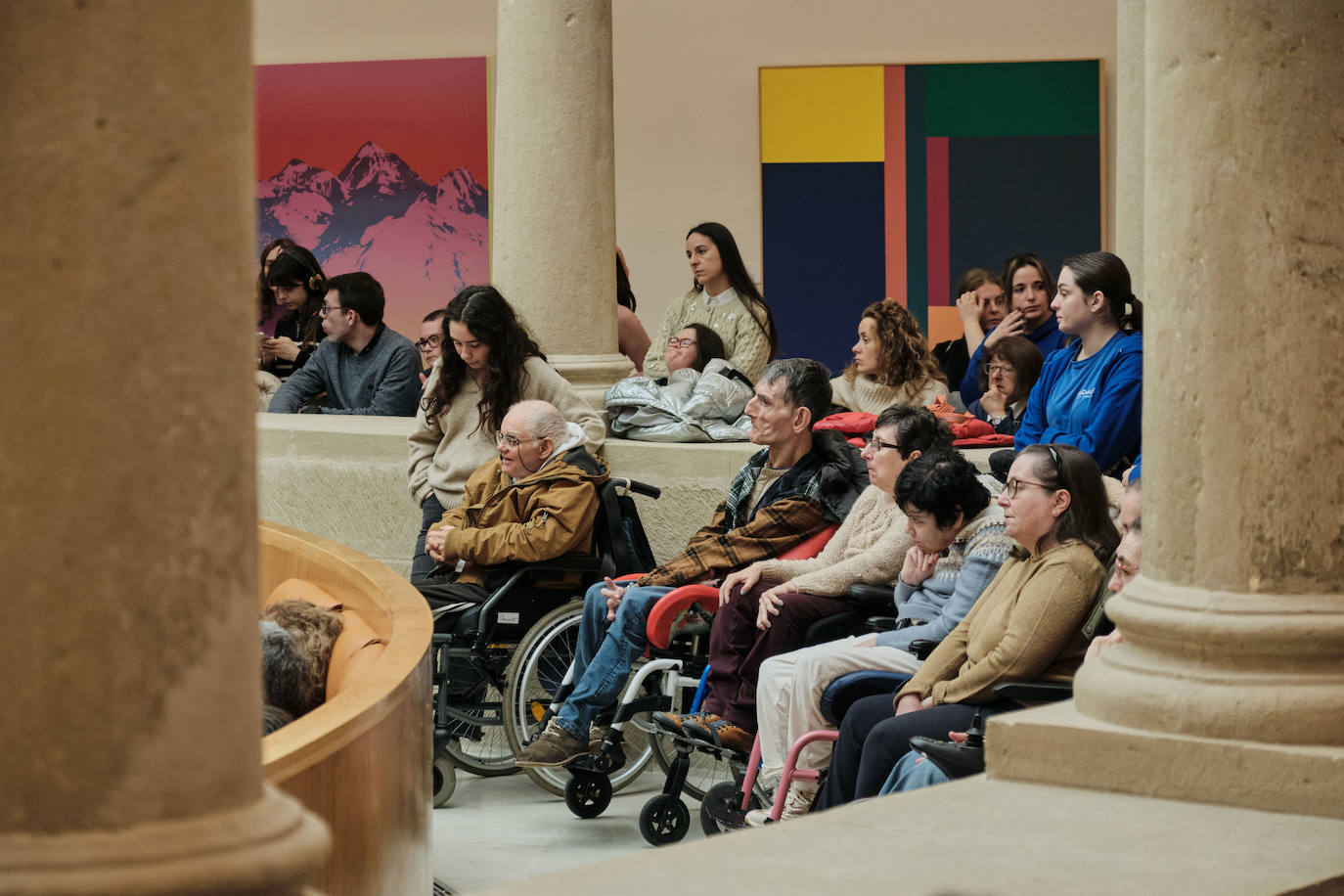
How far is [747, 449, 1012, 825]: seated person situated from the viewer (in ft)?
13.4

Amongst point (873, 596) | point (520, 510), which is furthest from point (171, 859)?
point (520, 510)

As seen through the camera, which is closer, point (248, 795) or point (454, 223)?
point (248, 795)

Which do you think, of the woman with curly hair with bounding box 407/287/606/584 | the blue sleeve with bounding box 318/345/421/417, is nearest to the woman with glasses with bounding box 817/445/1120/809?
the woman with curly hair with bounding box 407/287/606/584

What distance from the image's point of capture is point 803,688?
13.5ft

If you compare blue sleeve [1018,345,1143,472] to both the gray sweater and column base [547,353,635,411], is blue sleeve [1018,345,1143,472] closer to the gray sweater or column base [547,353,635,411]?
column base [547,353,635,411]

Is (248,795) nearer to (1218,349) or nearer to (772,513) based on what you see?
(1218,349)

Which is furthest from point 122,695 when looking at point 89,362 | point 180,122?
point 180,122

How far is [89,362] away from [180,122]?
0.67ft

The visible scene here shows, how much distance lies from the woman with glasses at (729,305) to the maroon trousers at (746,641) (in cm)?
183

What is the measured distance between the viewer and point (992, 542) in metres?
4.11

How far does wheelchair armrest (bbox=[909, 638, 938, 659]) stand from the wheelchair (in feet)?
4.59

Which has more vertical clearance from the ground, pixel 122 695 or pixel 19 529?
pixel 19 529

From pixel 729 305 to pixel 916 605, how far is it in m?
2.41

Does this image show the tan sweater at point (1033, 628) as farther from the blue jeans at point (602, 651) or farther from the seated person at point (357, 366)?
the seated person at point (357, 366)
